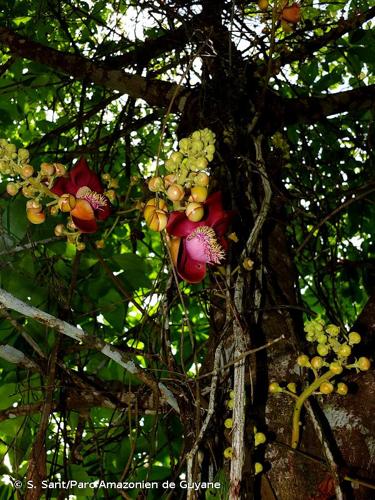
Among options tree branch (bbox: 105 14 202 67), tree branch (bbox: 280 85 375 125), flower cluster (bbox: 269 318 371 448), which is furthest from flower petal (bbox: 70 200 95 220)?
tree branch (bbox: 105 14 202 67)

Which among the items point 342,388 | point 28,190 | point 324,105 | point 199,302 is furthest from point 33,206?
point 324,105

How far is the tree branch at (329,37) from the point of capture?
135 centimetres

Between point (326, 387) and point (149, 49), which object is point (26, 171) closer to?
point (326, 387)

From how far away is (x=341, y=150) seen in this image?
188 cm

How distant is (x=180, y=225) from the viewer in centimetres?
76

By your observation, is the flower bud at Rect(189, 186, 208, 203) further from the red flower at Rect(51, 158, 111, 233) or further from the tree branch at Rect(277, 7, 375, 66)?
the tree branch at Rect(277, 7, 375, 66)

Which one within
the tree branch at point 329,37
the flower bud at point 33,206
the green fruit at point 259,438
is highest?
the tree branch at point 329,37

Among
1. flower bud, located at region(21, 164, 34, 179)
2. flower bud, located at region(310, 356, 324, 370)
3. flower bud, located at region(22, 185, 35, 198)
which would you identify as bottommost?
flower bud, located at region(310, 356, 324, 370)

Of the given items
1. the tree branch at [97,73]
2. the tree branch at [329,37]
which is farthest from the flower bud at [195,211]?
the tree branch at [329,37]

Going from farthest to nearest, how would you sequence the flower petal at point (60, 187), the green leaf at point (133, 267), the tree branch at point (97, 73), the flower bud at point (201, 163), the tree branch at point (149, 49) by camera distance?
the tree branch at point (149, 49) → the tree branch at point (97, 73) → the green leaf at point (133, 267) → the flower petal at point (60, 187) → the flower bud at point (201, 163)

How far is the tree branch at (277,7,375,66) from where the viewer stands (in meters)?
1.35

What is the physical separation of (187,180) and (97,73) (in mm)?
720

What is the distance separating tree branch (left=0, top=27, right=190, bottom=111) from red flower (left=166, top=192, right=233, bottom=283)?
22.6 inches

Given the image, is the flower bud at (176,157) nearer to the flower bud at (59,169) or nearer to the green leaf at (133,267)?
the flower bud at (59,169)
